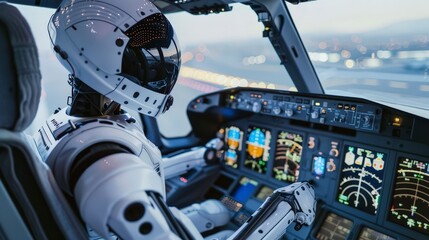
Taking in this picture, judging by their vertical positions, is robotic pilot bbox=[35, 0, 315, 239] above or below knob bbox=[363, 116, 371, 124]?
above

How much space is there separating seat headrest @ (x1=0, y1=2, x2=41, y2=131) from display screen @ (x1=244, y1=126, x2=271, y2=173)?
117 inches

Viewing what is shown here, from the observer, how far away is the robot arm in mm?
1930

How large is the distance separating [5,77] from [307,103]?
2.68 meters

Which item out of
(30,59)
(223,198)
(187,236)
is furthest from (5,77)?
(223,198)

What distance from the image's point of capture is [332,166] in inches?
123

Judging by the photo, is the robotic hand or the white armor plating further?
the robotic hand

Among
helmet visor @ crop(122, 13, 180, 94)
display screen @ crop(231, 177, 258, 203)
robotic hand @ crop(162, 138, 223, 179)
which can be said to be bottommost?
display screen @ crop(231, 177, 258, 203)

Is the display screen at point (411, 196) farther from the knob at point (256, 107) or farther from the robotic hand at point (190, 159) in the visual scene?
the robotic hand at point (190, 159)

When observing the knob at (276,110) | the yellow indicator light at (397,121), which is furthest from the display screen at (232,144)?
the yellow indicator light at (397,121)

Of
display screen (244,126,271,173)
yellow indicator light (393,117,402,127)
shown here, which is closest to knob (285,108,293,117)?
display screen (244,126,271,173)

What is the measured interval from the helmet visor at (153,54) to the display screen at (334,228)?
209cm

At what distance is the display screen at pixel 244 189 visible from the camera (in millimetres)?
3711

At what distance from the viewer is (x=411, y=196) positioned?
8.55 feet

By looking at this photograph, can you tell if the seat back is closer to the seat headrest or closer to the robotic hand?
the seat headrest
